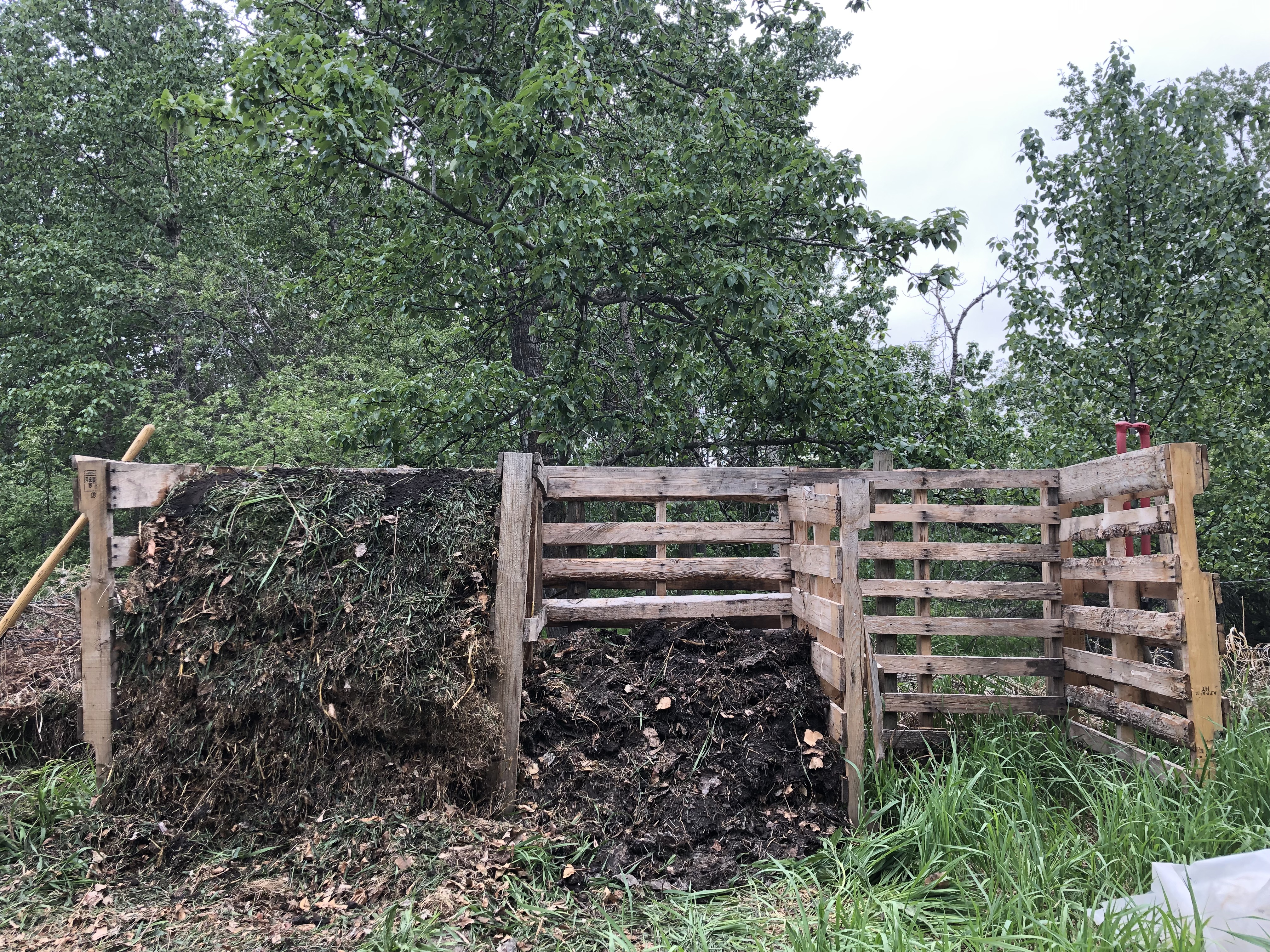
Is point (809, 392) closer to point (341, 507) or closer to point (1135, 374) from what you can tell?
point (1135, 374)

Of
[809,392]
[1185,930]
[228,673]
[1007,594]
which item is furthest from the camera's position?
[809,392]

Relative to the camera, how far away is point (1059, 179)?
23.8 feet

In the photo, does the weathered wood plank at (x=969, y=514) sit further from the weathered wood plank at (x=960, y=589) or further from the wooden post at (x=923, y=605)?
the weathered wood plank at (x=960, y=589)

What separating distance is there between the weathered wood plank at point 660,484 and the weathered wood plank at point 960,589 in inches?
35.1

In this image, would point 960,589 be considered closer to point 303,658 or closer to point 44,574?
point 303,658

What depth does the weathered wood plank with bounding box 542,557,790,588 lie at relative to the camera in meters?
4.54

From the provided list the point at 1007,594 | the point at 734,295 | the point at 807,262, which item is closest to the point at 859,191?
the point at 807,262

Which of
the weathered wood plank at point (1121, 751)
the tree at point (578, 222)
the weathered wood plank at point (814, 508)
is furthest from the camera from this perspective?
the tree at point (578, 222)

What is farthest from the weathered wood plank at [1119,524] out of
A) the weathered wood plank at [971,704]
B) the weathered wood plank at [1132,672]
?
the weathered wood plank at [971,704]

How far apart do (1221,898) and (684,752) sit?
Answer: 2128 millimetres

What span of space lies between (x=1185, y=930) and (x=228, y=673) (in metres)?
3.77

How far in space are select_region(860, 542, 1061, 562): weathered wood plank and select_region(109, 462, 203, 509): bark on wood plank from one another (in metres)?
3.93

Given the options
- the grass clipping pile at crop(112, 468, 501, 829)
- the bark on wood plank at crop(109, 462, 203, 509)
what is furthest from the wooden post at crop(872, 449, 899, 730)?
the bark on wood plank at crop(109, 462, 203, 509)

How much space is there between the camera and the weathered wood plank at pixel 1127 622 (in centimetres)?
376
